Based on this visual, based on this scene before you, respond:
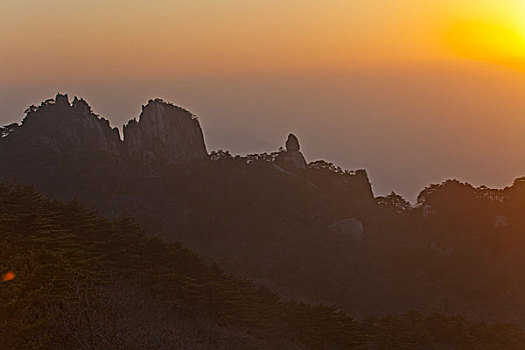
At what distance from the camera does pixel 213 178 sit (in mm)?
76938

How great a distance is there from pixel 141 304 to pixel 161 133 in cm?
6288

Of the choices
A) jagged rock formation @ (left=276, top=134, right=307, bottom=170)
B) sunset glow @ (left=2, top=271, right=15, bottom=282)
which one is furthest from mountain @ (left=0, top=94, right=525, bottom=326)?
sunset glow @ (left=2, top=271, right=15, bottom=282)

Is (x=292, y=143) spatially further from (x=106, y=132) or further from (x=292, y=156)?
(x=106, y=132)

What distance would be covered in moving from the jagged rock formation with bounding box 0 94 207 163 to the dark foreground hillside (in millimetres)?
48938

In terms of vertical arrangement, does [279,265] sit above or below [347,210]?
below

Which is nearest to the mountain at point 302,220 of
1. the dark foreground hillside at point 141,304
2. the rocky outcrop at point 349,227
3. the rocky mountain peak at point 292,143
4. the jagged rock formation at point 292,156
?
the rocky outcrop at point 349,227

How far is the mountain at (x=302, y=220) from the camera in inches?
2173

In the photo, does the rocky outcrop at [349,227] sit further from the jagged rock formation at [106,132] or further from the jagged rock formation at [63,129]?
the jagged rock formation at [63,129]

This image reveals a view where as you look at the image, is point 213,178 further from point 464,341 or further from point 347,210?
point 464,341

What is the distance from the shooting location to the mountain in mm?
55188

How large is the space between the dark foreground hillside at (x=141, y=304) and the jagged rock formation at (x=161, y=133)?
5383cm

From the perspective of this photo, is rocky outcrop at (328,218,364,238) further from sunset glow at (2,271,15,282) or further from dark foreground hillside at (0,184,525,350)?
sunset glow at (2,271,15,282)

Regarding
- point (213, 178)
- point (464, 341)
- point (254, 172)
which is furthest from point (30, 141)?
point (464, 341)

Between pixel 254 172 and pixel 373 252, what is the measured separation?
24.4m
